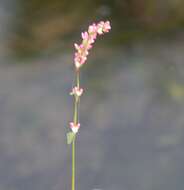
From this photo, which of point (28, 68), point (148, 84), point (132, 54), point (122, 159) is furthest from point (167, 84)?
point (28, 68)

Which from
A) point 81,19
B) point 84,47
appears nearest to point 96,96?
point 81,19

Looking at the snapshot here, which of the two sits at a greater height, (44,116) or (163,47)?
(163,47)

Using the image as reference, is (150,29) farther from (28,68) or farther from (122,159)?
(122,159)

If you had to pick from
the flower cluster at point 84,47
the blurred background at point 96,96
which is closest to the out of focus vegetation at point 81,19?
the blurred background at point 96,96

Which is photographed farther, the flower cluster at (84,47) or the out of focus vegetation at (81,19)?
the out of focus vegetation at (81,19)

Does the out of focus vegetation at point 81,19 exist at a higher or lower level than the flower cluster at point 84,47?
higher

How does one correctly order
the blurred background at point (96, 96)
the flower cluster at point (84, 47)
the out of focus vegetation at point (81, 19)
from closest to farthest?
the flower cluster at point (84, 47), the blurred background at point (96, 96), the out of focus vegetation at point (81, 19)

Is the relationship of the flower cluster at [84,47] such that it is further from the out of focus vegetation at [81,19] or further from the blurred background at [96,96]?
the out of focus vegetation at [81,19]

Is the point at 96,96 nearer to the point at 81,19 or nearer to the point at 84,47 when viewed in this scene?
the point at 81,19
